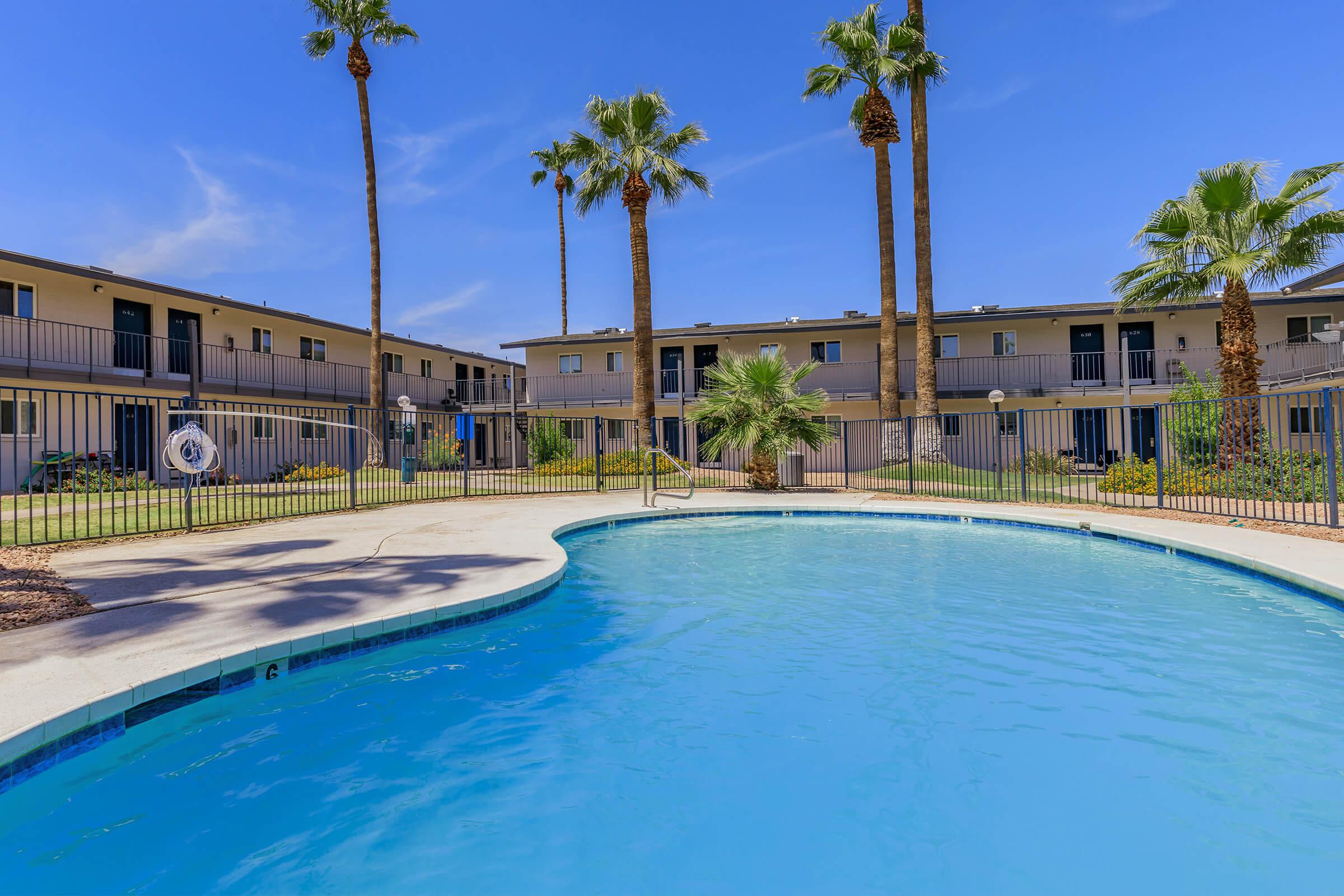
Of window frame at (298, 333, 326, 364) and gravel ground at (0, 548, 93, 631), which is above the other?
window frame at (298, 333, 326, 364)

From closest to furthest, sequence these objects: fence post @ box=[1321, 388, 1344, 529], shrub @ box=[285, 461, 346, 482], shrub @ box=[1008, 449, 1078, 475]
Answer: fence post @ box=[1321, 388, 1344, 529] → shrub @ box=[285, 461, 346, 482] → shrub @ box=[1008, 449, 1078, 475]

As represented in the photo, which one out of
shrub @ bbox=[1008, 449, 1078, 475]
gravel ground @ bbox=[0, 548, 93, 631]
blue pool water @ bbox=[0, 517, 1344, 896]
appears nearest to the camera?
blue pool water @ bbox=[0, 517, 1344, 896]

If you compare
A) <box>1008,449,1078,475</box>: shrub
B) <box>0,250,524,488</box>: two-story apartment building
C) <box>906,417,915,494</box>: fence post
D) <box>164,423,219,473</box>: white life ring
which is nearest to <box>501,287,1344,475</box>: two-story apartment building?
<box>1008,449,1078,475</box>: shrub

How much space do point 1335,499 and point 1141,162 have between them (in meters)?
11.3

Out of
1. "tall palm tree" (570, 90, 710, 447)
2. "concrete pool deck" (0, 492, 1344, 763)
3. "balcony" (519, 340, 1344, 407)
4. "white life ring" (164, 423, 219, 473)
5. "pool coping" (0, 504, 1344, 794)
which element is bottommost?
"pool coping" (0, 504, 1344, 794)

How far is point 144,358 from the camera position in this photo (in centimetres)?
1955

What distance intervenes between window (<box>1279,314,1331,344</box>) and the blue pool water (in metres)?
24.3

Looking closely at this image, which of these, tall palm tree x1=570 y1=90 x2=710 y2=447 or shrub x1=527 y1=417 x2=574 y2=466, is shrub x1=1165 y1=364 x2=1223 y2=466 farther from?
shrub x1=527 y1=417 x2=574 y2=466

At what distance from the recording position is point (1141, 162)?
16.0 meters

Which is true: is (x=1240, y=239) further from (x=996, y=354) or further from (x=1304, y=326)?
(x=1304, y=326)

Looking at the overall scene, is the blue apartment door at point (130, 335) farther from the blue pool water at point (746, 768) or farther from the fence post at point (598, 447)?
the blue pool water at point (746, 768)

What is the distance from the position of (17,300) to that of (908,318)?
28.1 m

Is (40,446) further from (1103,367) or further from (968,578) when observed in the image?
(1103,367)

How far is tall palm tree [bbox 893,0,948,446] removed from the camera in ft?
64.5
